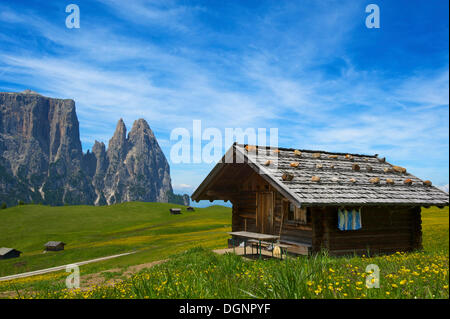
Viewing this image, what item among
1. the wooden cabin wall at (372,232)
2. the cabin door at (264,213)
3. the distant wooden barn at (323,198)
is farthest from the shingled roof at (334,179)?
the cabin door at (264,213)

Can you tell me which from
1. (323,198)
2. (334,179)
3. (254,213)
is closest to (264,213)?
(254,213)

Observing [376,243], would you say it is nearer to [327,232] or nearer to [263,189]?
[327,232]

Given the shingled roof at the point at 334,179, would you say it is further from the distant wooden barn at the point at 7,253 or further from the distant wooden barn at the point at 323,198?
the distant wooden barn at the point at 7,253

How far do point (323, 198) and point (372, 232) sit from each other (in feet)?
14.5

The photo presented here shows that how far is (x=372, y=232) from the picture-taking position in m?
14.7

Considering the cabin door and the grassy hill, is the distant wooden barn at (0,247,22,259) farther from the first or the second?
the cabin door

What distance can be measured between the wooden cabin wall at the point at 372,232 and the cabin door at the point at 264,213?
3550 millimetres

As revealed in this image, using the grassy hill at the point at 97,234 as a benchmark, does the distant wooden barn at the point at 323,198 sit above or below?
above

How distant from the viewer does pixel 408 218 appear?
15.8 meters

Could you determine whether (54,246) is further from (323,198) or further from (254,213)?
(323,198)

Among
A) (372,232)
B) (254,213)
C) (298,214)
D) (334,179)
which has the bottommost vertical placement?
(372,232)

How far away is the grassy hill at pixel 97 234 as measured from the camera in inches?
1095

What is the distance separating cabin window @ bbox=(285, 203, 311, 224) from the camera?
13546 mm
